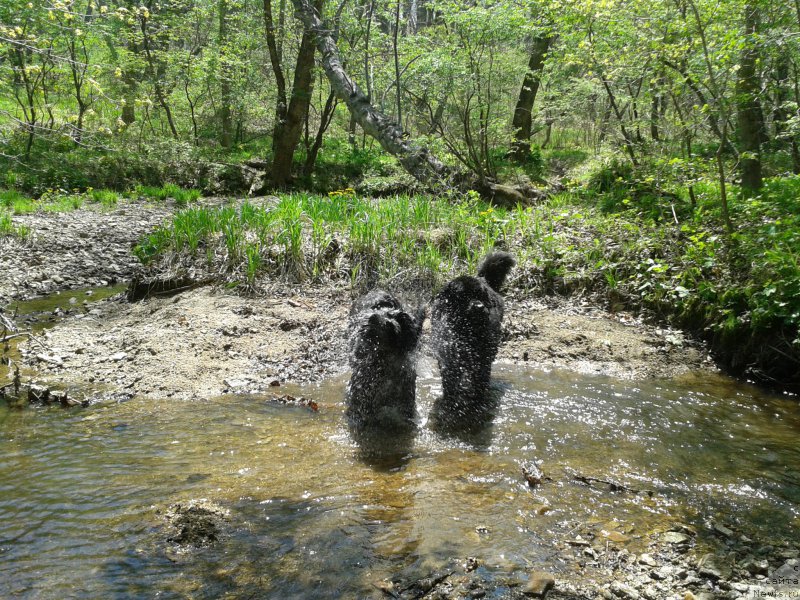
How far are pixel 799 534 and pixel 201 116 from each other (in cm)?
2177

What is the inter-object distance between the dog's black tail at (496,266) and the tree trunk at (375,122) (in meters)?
4.36

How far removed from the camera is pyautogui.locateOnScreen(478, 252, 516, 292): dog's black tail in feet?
16.6

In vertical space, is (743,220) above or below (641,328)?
above

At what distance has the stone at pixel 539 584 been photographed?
227 cm

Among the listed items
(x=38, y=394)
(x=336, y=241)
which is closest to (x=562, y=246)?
(x=336, y=241)

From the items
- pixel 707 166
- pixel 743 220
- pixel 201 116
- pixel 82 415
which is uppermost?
pixel 201 116

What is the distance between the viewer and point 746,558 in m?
2.54

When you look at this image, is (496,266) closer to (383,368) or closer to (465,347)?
(465,347)

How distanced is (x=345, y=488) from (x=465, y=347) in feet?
5.54

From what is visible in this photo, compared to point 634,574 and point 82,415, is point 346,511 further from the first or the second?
point 82,415

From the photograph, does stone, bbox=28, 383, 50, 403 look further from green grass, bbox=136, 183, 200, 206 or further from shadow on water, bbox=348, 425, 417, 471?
green grass, bbox=136, 183, 200, 206

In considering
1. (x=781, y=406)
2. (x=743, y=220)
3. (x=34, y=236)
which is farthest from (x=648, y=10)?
(x=34, y=236)

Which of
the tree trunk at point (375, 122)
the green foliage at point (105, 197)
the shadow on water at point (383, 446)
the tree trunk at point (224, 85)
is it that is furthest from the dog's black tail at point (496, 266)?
the tree trunk at point (224, 85)

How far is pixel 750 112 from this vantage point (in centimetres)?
737
